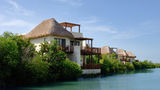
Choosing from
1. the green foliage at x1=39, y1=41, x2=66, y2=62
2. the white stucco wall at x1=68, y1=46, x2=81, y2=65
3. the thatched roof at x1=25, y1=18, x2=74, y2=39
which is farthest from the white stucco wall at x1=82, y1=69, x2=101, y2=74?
the green foliage at x1=39, y1=41, x2=66, y2=62

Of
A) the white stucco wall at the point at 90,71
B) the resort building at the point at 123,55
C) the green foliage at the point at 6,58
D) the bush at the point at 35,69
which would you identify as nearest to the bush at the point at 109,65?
the white stucco wall at the point at 90,71

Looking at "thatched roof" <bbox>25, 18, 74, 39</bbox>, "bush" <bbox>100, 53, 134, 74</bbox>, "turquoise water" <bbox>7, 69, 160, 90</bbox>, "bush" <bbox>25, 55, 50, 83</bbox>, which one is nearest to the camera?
"turquoise water" <bbox>7, 69, 160, 90</bbox>

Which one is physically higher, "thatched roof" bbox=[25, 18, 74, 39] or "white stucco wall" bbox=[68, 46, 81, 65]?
"thatched roof" bbox=[25, 18, 74, 39]

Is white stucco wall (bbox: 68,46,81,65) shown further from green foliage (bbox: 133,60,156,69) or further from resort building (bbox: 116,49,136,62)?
green foliage (bbox: 133,60,156,69)

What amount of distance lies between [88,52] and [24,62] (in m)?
11.6

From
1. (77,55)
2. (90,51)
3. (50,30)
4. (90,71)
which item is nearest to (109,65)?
(90,71)

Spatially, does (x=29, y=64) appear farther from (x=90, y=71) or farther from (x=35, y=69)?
(x=90, y=71)

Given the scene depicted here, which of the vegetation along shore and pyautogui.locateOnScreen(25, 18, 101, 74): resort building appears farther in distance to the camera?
pyautogui.locateOnScreen(25, 18, 101, 74): resort building

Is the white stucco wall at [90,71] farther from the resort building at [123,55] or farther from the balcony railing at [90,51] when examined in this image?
the resort building at [123,55]

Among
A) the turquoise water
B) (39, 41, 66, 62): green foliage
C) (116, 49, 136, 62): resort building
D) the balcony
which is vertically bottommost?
the turquoise water

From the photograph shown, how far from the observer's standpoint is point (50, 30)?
27.4 meters

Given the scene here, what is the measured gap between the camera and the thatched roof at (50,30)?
27445mm

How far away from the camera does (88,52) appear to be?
98.8 feet

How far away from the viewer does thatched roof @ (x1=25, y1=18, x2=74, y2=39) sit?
27.4m
